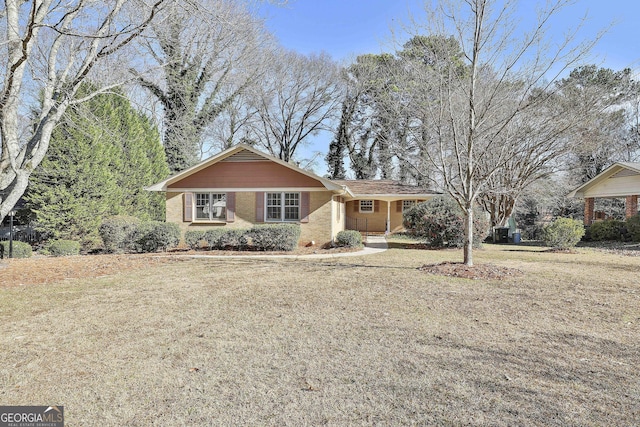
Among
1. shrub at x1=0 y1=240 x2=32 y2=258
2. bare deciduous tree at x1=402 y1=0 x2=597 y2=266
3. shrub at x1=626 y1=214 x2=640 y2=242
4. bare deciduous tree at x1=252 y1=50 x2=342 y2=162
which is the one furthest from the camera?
bare deciduous tree at x1=252 y1=50 x2=342 y2=162

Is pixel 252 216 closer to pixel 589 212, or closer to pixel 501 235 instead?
pixel 501 235

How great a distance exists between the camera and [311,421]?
2.63 meters

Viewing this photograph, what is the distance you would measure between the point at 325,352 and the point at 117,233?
13.4 m

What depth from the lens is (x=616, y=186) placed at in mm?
19219

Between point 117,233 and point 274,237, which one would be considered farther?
point 117,233

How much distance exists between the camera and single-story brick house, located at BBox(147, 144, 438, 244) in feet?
50.3

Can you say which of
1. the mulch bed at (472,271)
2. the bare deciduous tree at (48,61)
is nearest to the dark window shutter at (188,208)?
the bare deciduous tree at (48,61)

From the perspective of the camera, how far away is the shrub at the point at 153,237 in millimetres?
13836

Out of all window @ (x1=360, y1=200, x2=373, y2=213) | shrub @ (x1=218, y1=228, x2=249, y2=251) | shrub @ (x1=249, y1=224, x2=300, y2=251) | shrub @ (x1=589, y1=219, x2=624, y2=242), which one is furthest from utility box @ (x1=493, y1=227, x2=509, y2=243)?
shrub @ (x1=218, y1=228, x2=249, y2=251)

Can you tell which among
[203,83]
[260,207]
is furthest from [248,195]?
[203,83]

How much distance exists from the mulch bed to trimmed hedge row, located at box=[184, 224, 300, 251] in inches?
245

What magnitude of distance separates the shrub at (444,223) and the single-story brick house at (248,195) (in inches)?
147

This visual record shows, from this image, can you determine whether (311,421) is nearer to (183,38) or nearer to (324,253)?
(324,253)

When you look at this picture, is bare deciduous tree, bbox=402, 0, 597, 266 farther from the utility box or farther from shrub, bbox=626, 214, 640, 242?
shrub, bbox=626, 214, 640, 242
